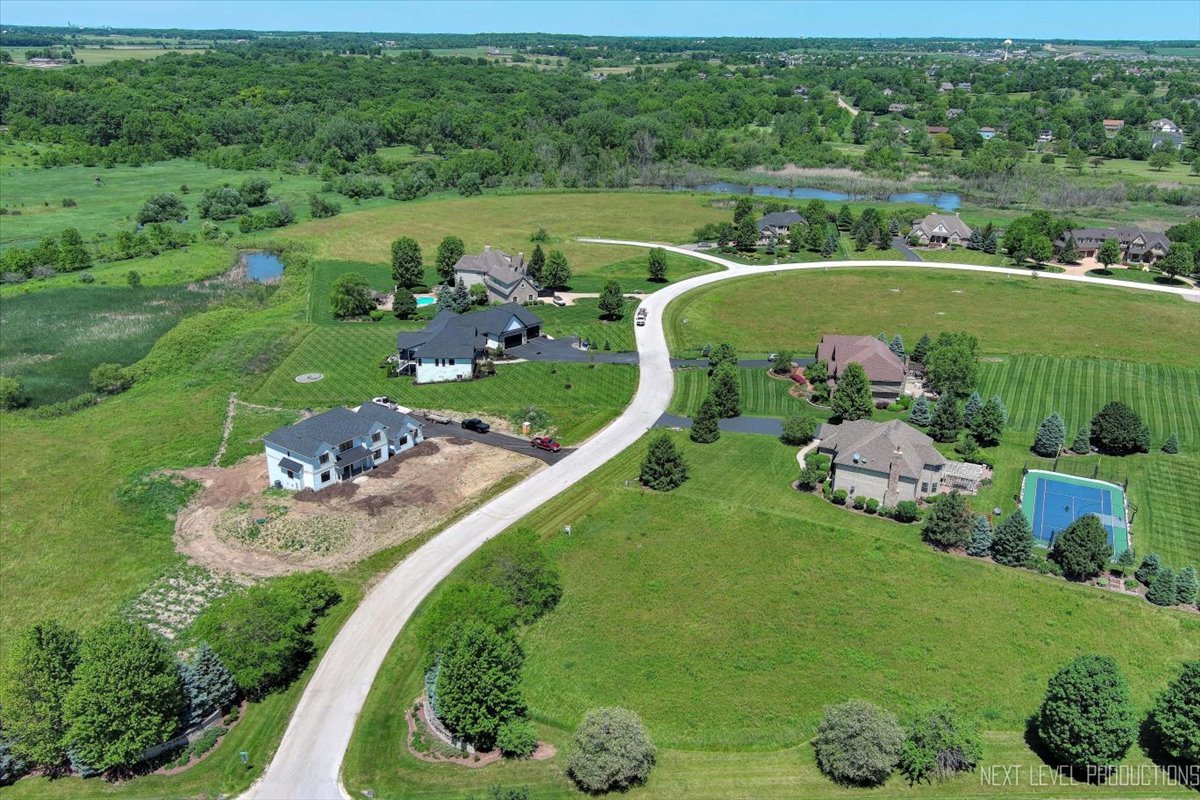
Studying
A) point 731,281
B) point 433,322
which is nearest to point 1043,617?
point 433,322

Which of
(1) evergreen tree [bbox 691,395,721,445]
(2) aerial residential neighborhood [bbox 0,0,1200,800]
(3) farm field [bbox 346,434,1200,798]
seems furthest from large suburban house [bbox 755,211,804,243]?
(3) farm field [bbox 346,434,1200,798]

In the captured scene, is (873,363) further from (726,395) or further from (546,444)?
(546,444)

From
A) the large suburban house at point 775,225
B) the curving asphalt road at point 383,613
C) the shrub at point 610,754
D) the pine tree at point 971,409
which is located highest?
the large suburban house at point 775,225

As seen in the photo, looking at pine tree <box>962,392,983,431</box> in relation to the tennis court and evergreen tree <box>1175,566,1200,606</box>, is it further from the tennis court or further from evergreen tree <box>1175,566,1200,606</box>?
evergreen tree <box>1175,566,1200,606</box>

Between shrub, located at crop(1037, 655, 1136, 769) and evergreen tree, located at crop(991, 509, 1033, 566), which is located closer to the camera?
shrub, located at crop(1037, 655, 1136, 769)

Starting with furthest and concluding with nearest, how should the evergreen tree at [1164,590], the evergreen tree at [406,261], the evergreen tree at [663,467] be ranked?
1. the evergreen tree at [406,261]
2. the evergreen tree at [663,467]
3. the evergreen tree at [1164,590]

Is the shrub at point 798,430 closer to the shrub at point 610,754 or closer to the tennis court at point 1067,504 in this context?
the tennis court at point 1067,504

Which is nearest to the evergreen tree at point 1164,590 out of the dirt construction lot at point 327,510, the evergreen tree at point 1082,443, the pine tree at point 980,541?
the pine tree at point 980,541
